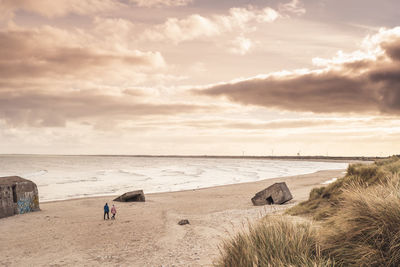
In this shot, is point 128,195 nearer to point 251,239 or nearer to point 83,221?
point 83,221

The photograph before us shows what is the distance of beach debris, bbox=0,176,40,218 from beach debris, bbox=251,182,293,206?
52.6ft

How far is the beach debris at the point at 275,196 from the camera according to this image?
2002cm

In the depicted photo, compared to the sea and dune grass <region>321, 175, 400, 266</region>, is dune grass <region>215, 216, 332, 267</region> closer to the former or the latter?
dune grass <region>321, 175, 400, 266</region>

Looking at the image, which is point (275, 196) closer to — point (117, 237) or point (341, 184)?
point (341, 184)

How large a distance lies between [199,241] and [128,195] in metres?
14.8

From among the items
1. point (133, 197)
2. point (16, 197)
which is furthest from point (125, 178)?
point (16, 197)

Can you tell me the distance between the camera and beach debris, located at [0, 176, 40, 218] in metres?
19.8

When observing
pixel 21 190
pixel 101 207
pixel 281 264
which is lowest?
pixel 101 207

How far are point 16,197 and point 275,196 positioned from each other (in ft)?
59.0

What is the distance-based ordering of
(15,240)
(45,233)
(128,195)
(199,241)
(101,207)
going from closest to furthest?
1. (199,241)
2. (15,240)
3. (45,233)
4. (101,207)
5. (128,195)

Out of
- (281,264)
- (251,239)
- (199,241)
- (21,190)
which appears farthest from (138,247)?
(21,190)

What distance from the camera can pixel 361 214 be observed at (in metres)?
5.09

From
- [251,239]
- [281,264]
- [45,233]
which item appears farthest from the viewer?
[45,233]

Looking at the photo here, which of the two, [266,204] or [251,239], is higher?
[251,239]
